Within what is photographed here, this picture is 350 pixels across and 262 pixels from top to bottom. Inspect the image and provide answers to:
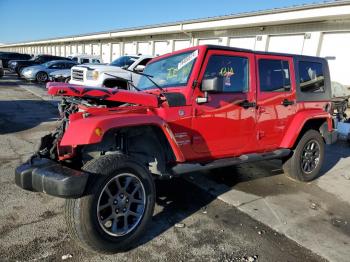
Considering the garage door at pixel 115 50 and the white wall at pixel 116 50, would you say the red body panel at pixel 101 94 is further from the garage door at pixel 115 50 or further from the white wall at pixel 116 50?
the garage door at pixel 115 50

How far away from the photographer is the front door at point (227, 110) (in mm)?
4195

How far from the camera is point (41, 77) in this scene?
2130cm

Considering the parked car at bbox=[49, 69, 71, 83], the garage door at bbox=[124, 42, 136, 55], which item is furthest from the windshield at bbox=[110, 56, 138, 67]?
the garage door at bbox=[124, 42, 136, 55]

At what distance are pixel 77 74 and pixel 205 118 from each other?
919cm

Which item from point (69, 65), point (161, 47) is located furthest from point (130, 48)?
point (69, 65)

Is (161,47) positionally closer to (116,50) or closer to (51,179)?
(116,50)

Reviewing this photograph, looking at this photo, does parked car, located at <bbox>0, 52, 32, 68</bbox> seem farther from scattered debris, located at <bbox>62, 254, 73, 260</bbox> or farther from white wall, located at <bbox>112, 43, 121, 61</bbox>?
scattered debris, located at <bbox>62, 254, 73, 260</bbox>

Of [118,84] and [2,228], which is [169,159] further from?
[118,84]

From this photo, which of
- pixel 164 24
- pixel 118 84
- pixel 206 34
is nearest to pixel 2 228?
pixel 118 84

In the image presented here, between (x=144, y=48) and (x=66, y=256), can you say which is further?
(x=144, y=48)

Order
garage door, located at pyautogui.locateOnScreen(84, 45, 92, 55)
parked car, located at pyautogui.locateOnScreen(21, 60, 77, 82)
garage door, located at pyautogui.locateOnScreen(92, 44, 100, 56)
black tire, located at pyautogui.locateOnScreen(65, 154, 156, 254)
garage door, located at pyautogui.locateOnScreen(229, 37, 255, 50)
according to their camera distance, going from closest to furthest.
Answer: black tire, located at pyautogui.locateOnScreen(65, 154, 156, 254) < garage door, located at pyautogui.locateOnScreen(229, 37, 255, 50) < parked car, located at pyautogui.locateOnScreen(21, 60, 77, 82) < garage door, located at pyautogui.locateOnScreen(92, 44, 100, 56) < garage door, located at pyautogui.locateOnScreen(84, 45, 92, 55)

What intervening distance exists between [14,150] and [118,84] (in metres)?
4.88

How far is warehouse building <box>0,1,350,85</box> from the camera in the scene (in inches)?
587

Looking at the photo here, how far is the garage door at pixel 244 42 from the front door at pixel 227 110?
15367 millimetres
